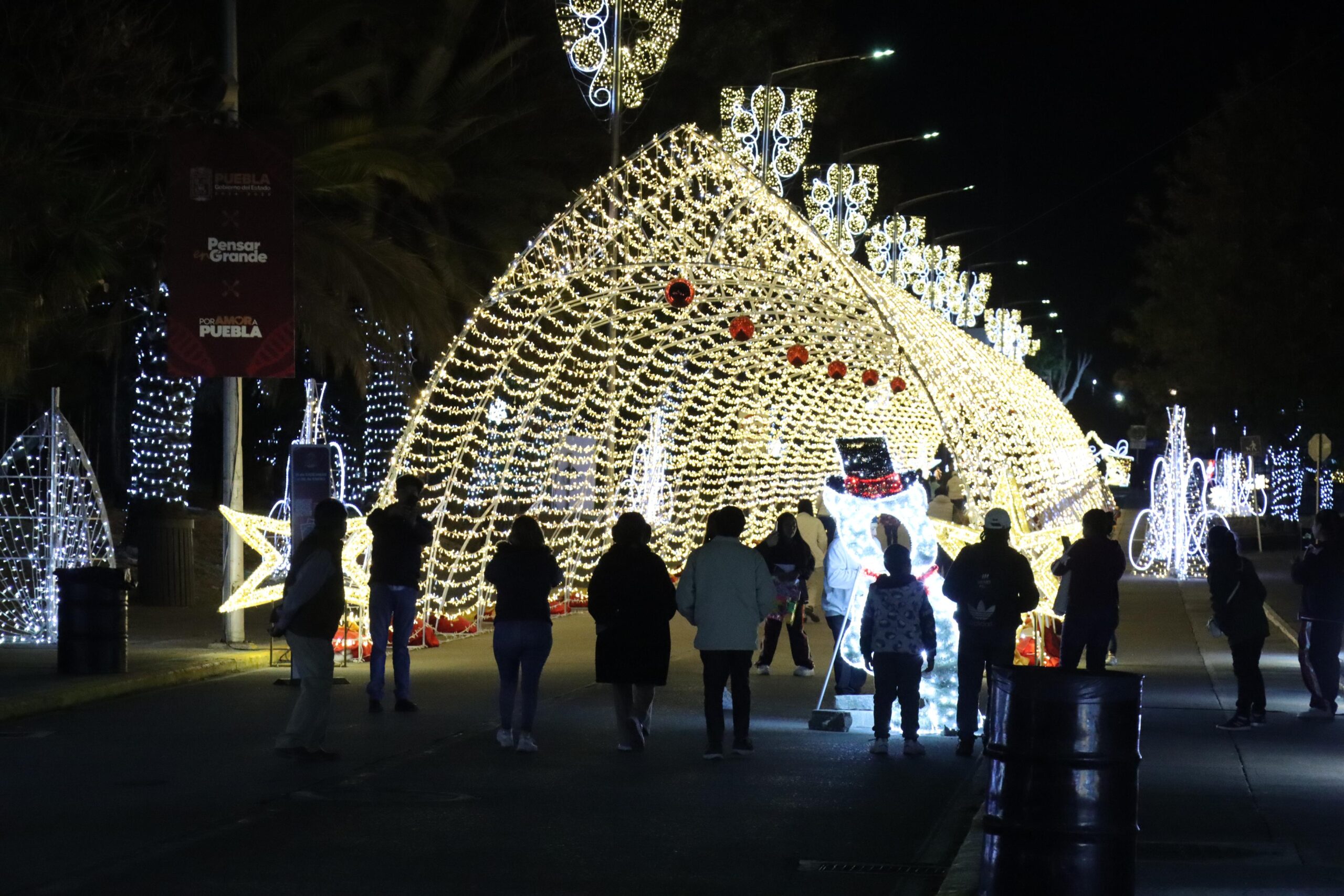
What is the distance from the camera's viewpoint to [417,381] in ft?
122

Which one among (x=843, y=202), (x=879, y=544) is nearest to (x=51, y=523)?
(x=879, y=544)

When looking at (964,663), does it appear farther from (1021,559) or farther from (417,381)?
(417,381)

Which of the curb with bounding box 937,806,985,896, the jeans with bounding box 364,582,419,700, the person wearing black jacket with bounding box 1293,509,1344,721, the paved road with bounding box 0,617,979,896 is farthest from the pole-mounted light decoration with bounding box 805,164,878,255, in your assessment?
the curb with bounding box 937,806,985,896

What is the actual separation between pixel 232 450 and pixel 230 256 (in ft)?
7.90

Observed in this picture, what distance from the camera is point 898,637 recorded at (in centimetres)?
1254

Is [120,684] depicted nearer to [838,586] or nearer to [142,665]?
[142,665]

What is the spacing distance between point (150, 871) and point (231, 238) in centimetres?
1085

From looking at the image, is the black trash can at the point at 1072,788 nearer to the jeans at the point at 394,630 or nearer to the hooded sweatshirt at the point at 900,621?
the hooded sweatshirt at the point at 900,621

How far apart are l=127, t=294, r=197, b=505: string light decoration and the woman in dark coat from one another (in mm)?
19200

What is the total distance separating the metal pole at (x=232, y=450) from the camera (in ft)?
63.4

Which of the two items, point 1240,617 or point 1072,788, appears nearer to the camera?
point 1072,788

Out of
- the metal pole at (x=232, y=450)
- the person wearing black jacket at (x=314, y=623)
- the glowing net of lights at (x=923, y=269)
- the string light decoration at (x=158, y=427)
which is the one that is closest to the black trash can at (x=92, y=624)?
the metal pole at (x=232, y=450)

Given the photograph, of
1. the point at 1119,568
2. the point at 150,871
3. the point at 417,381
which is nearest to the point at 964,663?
the point at 1119,568

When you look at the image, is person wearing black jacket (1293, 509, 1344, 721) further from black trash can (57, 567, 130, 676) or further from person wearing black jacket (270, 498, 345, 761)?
black trash can (57, 567, 130, 676)
